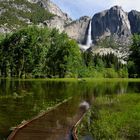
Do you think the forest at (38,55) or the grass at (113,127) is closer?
the grass at (113,127)

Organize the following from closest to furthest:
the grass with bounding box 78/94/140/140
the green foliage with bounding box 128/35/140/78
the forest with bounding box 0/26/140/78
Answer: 1. the grass with bounding box 78/94/140/140
2. the forest with bounding box 0/26/140/78
3. the green foliage with bounding box 128/35/140/78

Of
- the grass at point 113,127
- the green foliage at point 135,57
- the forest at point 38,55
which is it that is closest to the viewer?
the grass at point 113,127

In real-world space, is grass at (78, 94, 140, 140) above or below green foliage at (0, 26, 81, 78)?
below

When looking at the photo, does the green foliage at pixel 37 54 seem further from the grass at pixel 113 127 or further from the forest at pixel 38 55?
the grass at pixel 113 127

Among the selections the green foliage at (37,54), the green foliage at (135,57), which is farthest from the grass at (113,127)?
the green foliage at (135,57)

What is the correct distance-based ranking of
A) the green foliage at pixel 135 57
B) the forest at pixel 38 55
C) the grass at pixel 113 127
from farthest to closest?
the green foliage at pixel 135 57 < the forest at pixel 38 55 < the grass at pixel 113 127

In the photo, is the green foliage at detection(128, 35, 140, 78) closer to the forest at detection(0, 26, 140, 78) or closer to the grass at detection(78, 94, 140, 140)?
the forest at detection(0, 26, 140, 78)

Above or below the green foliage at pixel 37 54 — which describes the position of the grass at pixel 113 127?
below

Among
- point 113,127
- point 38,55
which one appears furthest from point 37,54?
point 113,127

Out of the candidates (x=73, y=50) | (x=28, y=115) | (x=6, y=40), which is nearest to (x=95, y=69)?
(x=73, y=50)

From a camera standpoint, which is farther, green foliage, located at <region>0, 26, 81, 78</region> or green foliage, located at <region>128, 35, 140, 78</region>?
green foliage, located at <region>128, 35, 140, 78</region>

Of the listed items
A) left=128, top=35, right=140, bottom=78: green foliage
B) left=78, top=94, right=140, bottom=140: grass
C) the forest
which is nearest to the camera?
left=78, top=94, right=140, bottom=140: grass

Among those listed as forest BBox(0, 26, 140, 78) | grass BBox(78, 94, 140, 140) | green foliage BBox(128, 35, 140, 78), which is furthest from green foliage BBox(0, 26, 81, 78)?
grass BBox(78, 94, 140, 140)

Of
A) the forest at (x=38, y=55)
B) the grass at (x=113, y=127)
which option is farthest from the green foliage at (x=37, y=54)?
the grass at (x=113, y=127)
